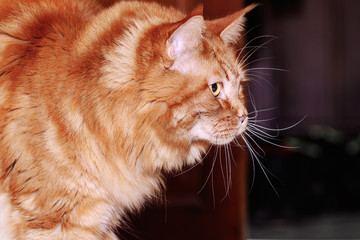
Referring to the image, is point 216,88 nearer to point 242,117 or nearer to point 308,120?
point 242,117

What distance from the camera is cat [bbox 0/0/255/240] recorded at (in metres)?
1.03

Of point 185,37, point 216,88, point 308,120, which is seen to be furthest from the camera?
point 308,120

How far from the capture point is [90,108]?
3.46 feet

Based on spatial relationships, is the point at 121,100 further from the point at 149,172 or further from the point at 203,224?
the point at 203,224

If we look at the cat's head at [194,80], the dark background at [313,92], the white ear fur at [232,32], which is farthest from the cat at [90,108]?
the dark background at [313,92]

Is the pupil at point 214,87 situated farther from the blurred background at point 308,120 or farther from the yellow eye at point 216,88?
the blurred background at point 308,120

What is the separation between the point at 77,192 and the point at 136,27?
395 mm

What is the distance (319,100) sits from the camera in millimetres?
4496

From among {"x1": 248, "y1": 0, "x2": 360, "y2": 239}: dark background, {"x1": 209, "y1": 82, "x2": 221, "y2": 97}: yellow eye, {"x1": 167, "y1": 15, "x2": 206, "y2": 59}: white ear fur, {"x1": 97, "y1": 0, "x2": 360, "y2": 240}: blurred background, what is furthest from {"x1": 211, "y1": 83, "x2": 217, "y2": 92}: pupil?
{"x1": 248, "y1": 0, "x2": 360, "y2": 239}: dark background

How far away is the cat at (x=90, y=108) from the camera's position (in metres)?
1.03

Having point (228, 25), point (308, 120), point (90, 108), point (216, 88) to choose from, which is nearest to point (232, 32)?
point (228, 25)

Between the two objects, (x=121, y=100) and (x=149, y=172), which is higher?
(x=121, y=100)

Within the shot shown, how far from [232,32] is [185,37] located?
31cm

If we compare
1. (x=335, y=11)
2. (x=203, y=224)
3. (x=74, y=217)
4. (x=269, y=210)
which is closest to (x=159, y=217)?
(x=203, y=224)
